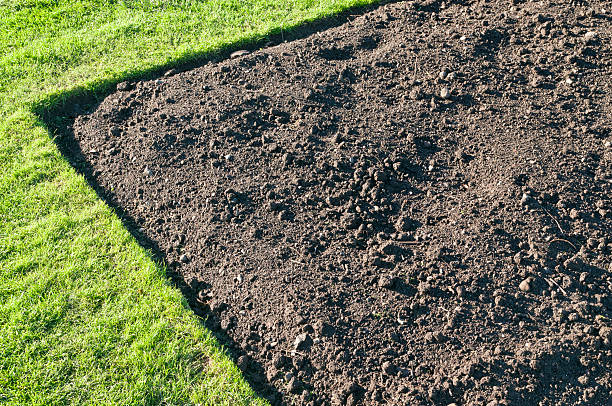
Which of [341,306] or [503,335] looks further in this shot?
[341,306]

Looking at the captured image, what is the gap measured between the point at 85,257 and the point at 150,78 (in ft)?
6.51

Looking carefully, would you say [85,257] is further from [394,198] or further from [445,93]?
[445,93]

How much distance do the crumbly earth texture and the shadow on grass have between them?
0.08 ft

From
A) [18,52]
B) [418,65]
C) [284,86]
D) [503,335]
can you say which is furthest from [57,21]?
[503,335]

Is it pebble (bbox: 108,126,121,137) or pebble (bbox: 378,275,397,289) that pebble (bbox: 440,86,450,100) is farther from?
pebble (bbox: 108,126,121,137)

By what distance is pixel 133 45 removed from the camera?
18.3 feet

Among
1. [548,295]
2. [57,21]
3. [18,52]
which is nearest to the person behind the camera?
[548,295]

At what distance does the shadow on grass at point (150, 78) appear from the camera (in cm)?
338

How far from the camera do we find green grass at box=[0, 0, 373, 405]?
10.6ft

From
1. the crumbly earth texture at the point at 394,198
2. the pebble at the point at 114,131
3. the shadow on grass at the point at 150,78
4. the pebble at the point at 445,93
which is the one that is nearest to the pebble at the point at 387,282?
the crumbly earth texture at the point at 394,198

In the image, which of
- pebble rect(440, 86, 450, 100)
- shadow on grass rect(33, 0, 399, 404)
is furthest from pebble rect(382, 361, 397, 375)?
pebble rect(440, 86, 450, 100)

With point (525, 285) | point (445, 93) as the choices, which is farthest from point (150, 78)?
point (525, 285)

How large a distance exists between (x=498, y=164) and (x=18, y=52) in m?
4.29

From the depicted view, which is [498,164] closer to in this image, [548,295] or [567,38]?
[548,295]
